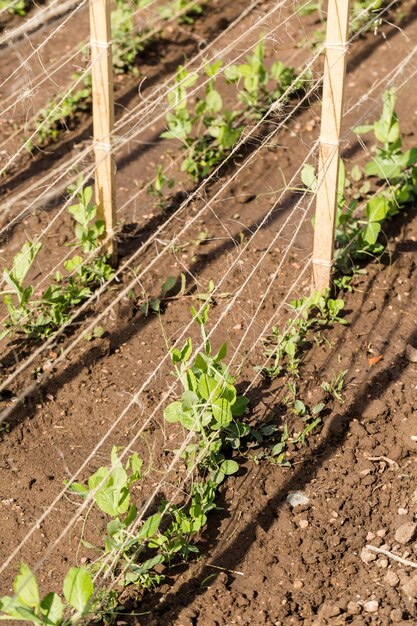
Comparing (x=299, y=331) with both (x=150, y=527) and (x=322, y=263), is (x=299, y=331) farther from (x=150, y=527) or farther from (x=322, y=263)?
(x=150, y=527)

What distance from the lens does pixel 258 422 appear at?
3652mm

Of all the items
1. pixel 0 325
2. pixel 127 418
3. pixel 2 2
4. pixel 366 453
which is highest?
pixel 2 2

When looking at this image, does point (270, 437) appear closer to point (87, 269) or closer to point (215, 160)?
point (87, 269)

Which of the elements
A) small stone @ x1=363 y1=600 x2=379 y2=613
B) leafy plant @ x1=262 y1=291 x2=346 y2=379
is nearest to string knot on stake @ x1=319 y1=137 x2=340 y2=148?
leafy plant @ x1=262 y1=291 x2=346 y2=379

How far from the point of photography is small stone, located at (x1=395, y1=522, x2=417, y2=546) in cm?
328

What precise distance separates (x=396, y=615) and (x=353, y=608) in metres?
0.13

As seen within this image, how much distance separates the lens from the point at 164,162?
16.4 feet

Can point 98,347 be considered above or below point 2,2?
below

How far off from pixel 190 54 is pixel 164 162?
1.10 m

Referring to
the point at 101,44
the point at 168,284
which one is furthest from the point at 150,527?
the point at 101,44

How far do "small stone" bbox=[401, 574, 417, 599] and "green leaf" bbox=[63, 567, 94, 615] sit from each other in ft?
3.40

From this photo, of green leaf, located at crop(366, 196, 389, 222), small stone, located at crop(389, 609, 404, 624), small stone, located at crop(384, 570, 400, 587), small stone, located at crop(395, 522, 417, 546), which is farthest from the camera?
green leaf, located at crop(366, 196, 389, 222)

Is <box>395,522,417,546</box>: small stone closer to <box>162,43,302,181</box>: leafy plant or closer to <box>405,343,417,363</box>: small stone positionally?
<box>405,343,417,363</box>: small stone

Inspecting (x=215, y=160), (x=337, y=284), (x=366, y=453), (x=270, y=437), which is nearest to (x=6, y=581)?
(x=270, y=437)
